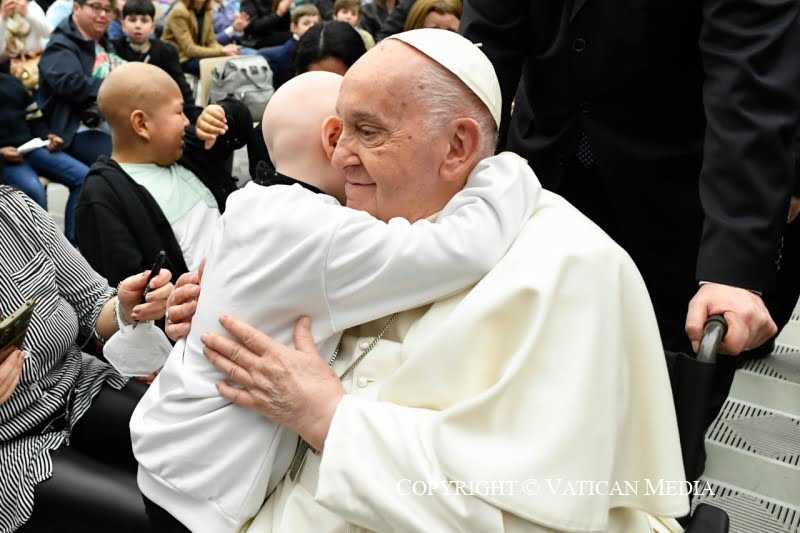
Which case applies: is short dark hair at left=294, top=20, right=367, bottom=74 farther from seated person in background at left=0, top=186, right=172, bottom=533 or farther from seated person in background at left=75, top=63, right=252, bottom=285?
seated person in background at left=0, top=186, right=172, bottom=533

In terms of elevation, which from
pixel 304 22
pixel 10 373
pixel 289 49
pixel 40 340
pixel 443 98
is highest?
pixel 443 98

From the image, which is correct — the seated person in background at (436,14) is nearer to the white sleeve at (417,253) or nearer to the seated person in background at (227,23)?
the white sleeve at (417,253)

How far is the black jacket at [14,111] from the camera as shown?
5.14m

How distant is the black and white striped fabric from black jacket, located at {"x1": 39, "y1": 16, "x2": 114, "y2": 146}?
143 inches

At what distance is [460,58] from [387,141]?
0.22 m

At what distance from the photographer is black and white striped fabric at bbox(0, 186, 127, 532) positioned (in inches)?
76.5

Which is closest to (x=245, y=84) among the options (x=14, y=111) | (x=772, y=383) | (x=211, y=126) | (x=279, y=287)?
(x=211, y=126)

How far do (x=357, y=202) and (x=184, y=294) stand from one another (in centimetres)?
46

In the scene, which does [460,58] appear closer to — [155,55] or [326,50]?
[326,50]

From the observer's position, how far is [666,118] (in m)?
2.13

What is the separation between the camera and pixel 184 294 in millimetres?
1778

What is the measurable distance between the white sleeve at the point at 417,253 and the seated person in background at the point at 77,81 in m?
4.73

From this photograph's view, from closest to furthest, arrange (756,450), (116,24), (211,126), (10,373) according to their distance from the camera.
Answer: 1. (10,373)
2. (756,450)
3. (211,126)
4. (116,24)

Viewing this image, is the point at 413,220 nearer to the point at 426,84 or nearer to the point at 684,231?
the point at 426,84
